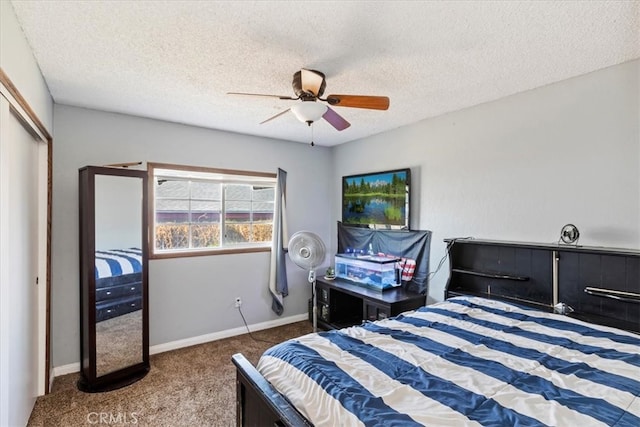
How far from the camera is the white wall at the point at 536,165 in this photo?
1978 millimetres

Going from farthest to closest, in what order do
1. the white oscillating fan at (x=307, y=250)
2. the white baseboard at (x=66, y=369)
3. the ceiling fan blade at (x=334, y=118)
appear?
the white oscillating fan at (x=307, y=250) < the white baseboard at (x=66, y=369) < the ceiling fan blade at (x=334, y=118)

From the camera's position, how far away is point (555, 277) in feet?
7.23

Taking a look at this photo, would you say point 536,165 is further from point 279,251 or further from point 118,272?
point 118,272

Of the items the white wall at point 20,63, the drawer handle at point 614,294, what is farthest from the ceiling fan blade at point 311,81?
the drawer handle at point 614,294

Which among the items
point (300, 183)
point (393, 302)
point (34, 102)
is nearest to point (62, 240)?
point (34, 102)

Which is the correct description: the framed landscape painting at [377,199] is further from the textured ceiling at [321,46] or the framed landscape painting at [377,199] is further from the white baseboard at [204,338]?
the white baseboard at [204,338]

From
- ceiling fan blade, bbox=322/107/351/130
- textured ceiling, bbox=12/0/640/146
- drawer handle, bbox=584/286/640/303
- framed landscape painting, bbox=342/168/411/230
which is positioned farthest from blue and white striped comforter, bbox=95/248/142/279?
drawer handle, bbox=584/286/640/303

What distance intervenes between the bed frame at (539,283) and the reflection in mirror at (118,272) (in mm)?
1643

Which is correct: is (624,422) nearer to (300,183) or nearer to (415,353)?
(415,353)

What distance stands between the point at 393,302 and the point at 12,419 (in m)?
2.69

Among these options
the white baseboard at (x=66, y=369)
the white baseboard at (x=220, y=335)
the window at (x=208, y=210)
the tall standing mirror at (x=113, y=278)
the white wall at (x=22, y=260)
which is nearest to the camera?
the white wall at (x=22, y=260)

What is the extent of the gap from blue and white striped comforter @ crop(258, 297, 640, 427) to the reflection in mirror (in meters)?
1.85

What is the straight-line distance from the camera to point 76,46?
1797mm

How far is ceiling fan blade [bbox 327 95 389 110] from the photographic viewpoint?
6.31 ft
